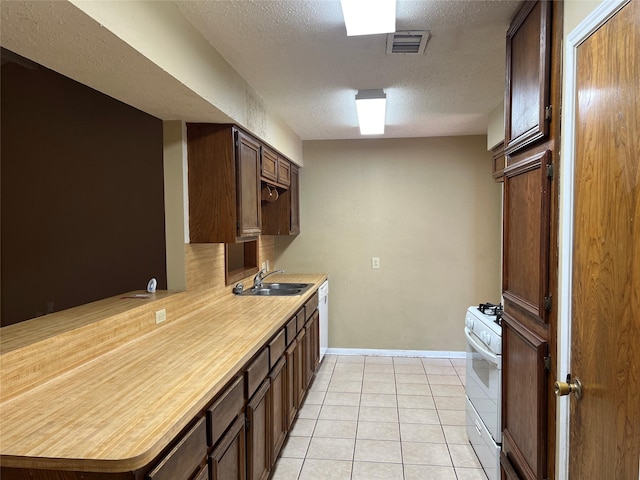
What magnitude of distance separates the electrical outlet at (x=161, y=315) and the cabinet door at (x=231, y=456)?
75cm

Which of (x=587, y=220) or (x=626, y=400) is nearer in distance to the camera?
(x=626, y=400)

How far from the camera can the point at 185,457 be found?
1216 millimetres

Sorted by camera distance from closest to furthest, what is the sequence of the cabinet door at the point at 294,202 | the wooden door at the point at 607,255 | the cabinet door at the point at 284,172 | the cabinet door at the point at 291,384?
the wooden door at the point at 607,255 < the cabinet door at the point at 291,384 < the cabinet door at the point at 284,172 < the cabinet door at the point at 294,202

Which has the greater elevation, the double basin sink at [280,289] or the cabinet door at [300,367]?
the double basin sink at [280,289]

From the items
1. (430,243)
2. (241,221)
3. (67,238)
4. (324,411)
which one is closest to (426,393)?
(324,411)

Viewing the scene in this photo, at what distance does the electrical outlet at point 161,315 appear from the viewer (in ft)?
7.08

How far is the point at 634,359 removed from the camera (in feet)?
3.13

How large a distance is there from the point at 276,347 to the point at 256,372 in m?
0.40

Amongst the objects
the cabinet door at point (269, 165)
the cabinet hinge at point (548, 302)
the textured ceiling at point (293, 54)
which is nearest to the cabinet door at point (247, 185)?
the cabinet door at point (269, 165)

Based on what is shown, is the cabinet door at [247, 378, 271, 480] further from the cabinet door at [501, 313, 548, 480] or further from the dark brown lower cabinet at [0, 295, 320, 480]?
the cabinet door at [501, 313, 548, 480]

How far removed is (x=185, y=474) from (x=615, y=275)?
1361mm

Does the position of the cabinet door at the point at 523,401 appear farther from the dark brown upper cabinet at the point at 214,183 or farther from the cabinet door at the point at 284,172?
the cabinet door at the point at 284,172

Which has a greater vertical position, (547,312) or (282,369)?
(547,312)

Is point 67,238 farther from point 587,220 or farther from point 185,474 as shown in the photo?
point 587,220
